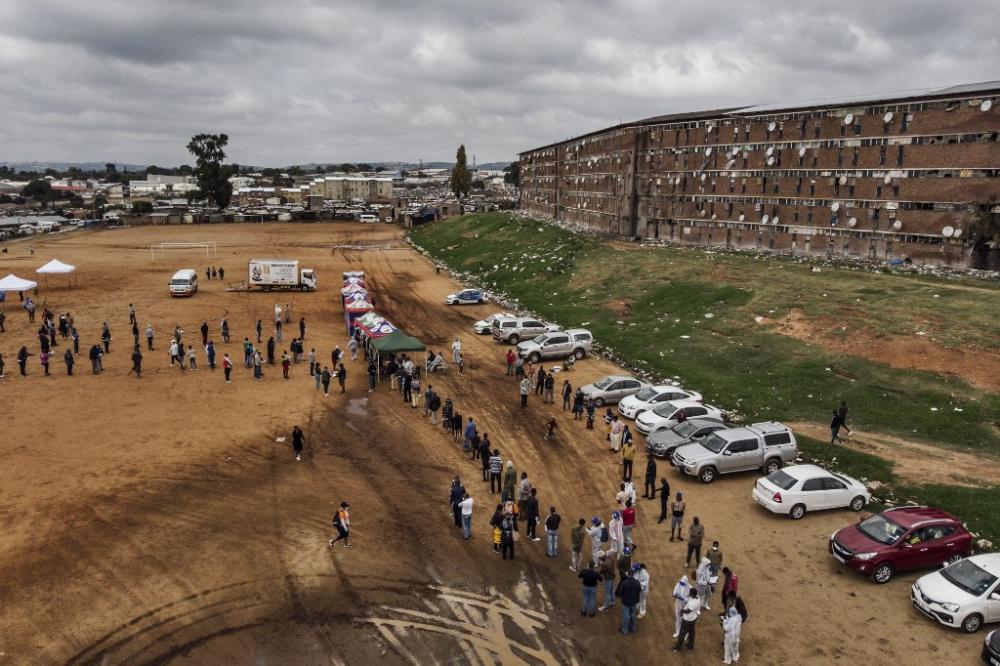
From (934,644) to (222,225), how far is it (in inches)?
5168

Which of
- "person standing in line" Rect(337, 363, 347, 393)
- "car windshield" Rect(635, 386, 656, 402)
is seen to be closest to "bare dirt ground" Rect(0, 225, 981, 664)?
"person standing in line" Rect(337, 363, 347, 393)

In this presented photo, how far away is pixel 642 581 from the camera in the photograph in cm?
1382

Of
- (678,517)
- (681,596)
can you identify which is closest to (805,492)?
(678,517)

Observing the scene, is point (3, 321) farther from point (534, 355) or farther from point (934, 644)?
point (934, 644)

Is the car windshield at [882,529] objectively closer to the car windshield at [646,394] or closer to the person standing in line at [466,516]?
the person standing in line at [466,516]

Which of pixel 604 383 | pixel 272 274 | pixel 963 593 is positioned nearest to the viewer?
pixel 963 593

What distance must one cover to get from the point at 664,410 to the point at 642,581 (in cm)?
1249

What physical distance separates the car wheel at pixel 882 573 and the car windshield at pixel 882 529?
22.1 inches

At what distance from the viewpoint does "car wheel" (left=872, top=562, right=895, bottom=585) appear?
15773 millimetres

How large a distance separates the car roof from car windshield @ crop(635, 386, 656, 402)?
11.2 metres

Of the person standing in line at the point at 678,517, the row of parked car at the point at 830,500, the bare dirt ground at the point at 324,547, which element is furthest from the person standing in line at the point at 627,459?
the person standing in line at the point at 678,517

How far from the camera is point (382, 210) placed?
13588 cm

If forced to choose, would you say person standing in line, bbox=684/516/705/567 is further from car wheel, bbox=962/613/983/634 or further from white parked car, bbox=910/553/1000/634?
car wheel, bbox=962/613/983/634

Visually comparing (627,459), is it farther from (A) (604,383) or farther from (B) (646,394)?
(A) (604,383)
